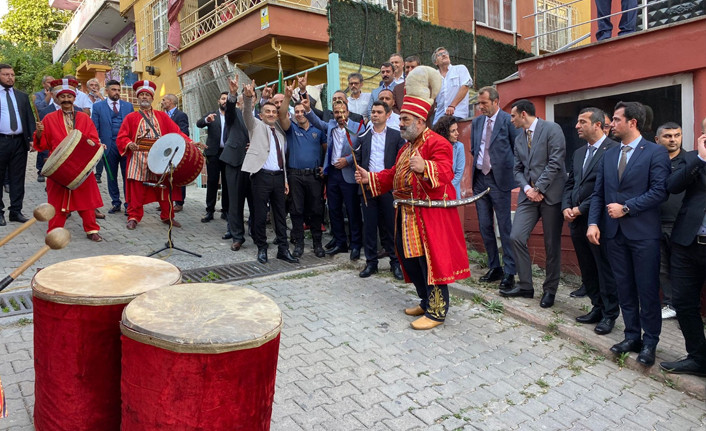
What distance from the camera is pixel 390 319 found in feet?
Result: 16.0

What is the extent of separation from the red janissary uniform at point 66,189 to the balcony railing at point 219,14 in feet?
20.8

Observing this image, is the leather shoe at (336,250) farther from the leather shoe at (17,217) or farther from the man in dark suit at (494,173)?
the leather shoe at (17,217)

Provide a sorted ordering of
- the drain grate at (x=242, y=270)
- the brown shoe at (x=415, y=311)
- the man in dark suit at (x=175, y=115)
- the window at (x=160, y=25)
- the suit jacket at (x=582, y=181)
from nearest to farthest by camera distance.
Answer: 1. the suit jacket at (x=582, y=181)
2. the brown shoe at (x=415, y=311)
3. the drain grate at (x=242, y=270)
4. the man in dark suit at (x=175, y=115)
5. the window at (x=160, y=25)

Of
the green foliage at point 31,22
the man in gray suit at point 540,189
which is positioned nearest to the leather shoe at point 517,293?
the man in gray suit at point 540,189

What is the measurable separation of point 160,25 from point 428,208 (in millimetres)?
15438

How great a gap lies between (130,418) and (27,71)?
2539cm

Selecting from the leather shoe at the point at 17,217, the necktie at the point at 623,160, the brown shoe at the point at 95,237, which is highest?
the necktie at the point at 623,160

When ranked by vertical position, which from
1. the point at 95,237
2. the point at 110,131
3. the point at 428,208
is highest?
the point at 110,131

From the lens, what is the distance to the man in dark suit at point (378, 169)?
6012 mm

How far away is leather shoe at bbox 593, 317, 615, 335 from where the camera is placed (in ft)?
15.1

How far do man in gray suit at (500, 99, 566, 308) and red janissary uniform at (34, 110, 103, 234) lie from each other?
5.22m

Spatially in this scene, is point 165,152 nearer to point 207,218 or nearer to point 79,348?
point 207,218

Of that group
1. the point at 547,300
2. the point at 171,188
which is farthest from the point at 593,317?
the point at 171,188

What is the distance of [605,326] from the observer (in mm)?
4621
